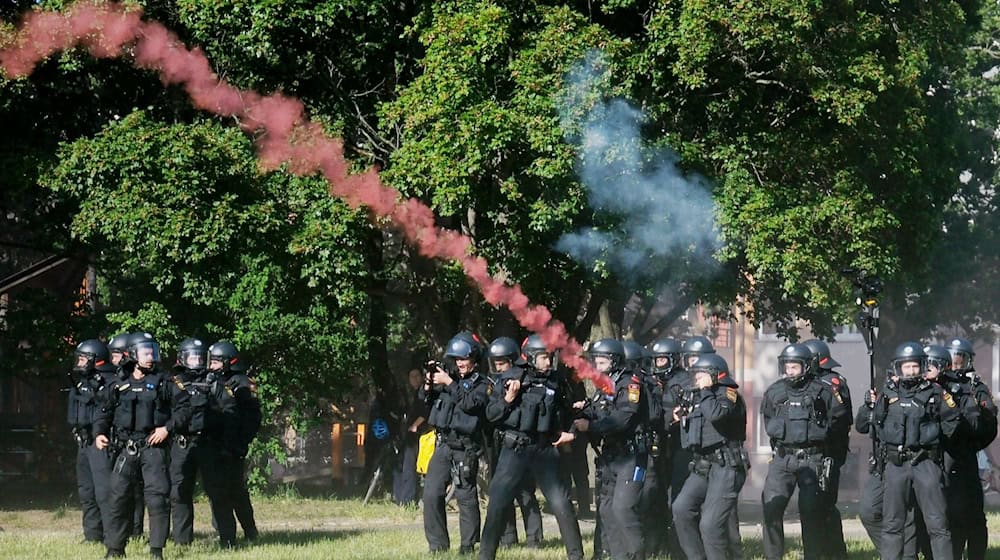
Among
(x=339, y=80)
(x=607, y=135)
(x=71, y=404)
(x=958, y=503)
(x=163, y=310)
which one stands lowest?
(x=958, y=503)

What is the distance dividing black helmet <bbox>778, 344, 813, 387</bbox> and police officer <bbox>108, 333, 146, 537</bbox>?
607cm

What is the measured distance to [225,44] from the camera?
21531 mm

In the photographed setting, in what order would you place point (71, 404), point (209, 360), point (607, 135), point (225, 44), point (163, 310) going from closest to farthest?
point (71, 404)
point (209, 360)
point (607, 135)
point (225, 44)
point (163, 310)

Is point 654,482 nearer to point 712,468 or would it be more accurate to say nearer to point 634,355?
point 712,468

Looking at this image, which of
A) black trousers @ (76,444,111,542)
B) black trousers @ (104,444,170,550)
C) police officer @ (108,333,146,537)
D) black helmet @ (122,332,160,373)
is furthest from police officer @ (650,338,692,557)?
black trousers @ (76,444,111,542)

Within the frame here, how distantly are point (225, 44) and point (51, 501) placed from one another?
797 centimetres

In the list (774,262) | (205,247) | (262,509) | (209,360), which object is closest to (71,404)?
(209,360)

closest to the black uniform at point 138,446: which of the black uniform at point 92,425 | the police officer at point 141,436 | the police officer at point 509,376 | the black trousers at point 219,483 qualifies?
the police officer at point 141,436

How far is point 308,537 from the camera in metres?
17.2

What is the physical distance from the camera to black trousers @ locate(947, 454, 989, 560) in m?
13.2

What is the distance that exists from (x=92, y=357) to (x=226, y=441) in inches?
68.3

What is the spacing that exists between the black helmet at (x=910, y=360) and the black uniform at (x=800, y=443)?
31.4 inches

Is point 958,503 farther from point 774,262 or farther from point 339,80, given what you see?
point 339,80

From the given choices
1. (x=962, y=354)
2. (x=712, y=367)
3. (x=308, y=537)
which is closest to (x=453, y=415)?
(x=712, y=367)
